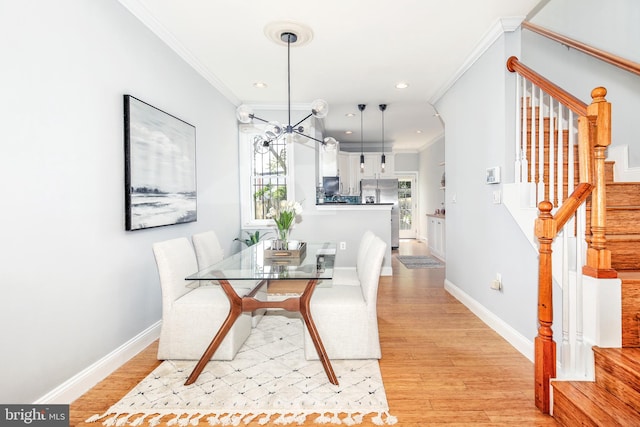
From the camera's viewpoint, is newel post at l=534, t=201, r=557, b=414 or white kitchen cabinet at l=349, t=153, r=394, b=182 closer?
newel post at l=534, t=201, r=557, b=414

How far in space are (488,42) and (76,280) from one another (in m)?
3.62

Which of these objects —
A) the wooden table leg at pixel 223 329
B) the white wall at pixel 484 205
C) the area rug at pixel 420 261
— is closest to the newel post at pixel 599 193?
the white wall at pixel 484 205

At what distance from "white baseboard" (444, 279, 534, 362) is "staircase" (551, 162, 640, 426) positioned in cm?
76

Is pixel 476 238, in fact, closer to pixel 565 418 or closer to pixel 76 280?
pixel 565 418

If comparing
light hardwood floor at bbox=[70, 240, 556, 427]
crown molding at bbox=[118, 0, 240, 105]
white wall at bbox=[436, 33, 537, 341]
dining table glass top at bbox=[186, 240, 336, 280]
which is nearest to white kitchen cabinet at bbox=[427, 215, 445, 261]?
white wall at bbox=[436, 33, 537, 341]

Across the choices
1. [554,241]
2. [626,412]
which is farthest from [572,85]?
[626,412]

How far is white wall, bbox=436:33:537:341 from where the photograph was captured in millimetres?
2545

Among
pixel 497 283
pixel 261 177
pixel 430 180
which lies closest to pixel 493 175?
pixel 497 283

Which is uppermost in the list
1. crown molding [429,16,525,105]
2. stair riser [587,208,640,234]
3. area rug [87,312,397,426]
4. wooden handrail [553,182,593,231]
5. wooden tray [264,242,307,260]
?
crown molding [429,16,525,105]

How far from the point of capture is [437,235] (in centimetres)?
668

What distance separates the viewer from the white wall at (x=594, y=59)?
2.62 metres

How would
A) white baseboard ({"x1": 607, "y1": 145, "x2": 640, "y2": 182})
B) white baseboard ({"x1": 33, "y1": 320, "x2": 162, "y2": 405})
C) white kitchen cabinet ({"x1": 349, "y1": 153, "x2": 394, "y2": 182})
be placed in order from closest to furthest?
1. white baseboard ({"x1": 33, "y1": 320, "x2": 162, "y2": 405})
2. white baseboard ({"x1": 607, "y1": 145, "x2": 640, "y2": 182})
3. white kitchen cabinet ({"x1": 349, "y1": 153, "x2": 394, "y2": 182})

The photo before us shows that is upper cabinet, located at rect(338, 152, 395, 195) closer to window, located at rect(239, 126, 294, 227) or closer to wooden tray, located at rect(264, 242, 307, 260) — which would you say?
window, located at rect(239, 126, 294, 227)

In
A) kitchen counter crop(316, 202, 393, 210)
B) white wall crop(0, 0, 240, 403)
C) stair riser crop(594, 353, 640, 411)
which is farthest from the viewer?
kitchen counter crop(316, 202, 393, 210)
